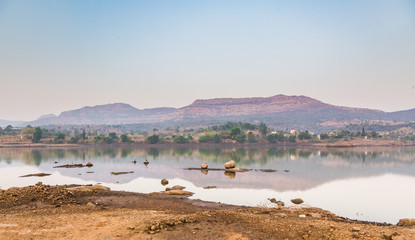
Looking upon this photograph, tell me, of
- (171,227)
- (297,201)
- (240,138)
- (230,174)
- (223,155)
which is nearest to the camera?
(171,227)

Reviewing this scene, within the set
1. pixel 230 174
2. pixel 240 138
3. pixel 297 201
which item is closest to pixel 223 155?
pixel 230 174

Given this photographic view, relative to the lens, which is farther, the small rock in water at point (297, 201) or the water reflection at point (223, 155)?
the water reflection at point (223, 155)

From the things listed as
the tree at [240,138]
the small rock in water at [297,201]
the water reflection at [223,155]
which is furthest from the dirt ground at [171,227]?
the tree at [240,138]

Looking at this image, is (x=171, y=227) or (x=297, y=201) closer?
(x=171, y=227)

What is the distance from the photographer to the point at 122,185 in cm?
4031

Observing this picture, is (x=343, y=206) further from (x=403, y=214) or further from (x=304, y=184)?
(x=304, y=184)

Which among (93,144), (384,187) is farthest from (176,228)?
(93,144)

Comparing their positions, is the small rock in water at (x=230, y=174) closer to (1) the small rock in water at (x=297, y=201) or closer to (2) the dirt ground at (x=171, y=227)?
(1) the small rock in water at (x=297, y=201)

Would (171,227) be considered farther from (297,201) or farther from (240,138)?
(240,138)

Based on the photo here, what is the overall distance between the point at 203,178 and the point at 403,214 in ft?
86.9

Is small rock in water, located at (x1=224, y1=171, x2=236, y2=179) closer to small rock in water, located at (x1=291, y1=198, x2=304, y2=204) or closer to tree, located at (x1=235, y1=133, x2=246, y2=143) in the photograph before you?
small rock in water, located at (x1=291, y1=198, x2=304, y2=204)

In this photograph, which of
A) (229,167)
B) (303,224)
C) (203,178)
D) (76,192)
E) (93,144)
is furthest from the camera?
(93,144)

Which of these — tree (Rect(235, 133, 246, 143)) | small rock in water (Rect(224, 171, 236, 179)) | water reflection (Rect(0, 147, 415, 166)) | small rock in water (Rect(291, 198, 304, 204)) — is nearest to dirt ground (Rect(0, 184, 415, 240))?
small rock in water (Rect(291, 198, 304, 204))

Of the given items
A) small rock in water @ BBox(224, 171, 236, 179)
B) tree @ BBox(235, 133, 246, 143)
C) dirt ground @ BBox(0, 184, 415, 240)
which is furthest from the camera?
tree @ BBox(235, 133, 246, 143)
